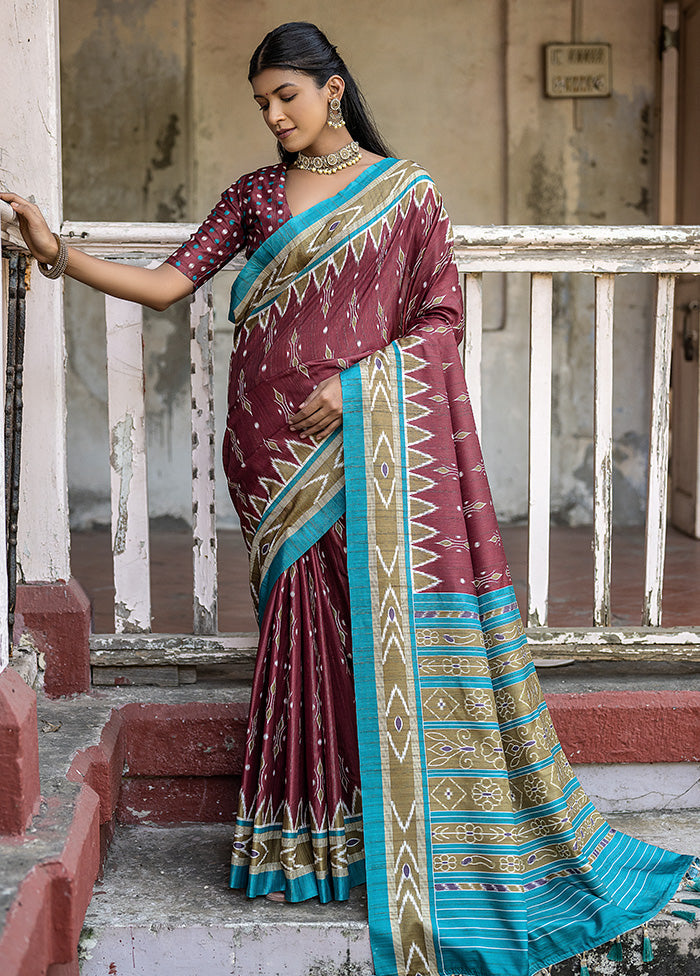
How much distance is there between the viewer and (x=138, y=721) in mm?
2762

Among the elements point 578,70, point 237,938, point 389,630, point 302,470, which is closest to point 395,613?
point 389,630

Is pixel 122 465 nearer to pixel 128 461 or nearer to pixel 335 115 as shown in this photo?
pixel 128 461

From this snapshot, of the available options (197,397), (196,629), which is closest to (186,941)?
(196,629)

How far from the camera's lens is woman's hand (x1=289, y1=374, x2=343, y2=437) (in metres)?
2.25

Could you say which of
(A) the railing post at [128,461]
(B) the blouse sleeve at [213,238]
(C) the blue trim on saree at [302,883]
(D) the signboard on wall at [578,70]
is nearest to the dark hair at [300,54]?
(B) the blouse sleeve at [213,238]

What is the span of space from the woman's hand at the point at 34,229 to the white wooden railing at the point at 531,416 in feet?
1.70

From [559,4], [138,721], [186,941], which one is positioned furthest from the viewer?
[559,4]

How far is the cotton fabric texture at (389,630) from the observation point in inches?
89.1

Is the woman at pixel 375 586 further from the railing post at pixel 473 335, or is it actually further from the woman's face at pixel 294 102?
the railing post at pixel 473 335

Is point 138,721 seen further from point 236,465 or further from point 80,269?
point 80,269

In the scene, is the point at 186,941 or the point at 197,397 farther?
the point at 197,397

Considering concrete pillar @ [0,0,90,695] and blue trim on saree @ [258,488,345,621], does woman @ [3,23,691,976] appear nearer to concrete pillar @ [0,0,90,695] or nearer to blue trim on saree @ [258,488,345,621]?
blue trim on saree @ [258,488,345,621]

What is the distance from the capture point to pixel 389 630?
229cm

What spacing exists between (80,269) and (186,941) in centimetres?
141
